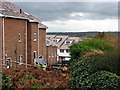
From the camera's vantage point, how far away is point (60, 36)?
116 meters

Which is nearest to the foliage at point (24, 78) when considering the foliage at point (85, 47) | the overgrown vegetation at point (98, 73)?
the overgrown vegetation at point (98, 73)

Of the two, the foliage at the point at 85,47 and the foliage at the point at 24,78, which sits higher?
the foliage at the point at 85,47

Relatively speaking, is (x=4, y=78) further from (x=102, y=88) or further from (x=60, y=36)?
(x=60, y=36)

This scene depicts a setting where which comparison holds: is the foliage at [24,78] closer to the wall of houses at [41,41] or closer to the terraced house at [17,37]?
the terraced house at [17,37]

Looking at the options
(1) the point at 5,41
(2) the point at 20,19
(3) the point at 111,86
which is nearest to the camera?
(3) the point at 111,86

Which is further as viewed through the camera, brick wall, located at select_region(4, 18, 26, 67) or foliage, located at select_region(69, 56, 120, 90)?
brick wall, located at select_region(4, 18, 26, 67)

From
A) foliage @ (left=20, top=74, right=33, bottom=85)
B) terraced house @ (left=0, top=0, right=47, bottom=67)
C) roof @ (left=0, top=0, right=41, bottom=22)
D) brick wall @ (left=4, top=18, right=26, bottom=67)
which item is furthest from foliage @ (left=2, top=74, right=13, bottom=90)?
brick wall @ (left=4, top=18, right=26, bottom=67)

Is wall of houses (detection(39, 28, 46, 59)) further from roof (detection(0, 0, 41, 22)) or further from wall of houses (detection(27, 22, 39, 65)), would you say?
roof (detection(0, 0, 41, 22))

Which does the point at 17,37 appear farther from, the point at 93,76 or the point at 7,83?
the point at 93,76

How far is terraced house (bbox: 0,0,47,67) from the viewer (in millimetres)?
36125

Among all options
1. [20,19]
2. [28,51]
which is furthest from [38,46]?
[20,19]

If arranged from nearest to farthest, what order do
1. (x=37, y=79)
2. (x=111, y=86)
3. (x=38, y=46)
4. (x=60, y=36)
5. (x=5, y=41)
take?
1. (x=111, y=86)
2. (x=37, y=79)
3. (x=5, y=41)
4. (x=38, y=46)
5. (x=60, y=36)

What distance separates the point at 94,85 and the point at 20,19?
3024 cm

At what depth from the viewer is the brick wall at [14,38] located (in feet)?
123
